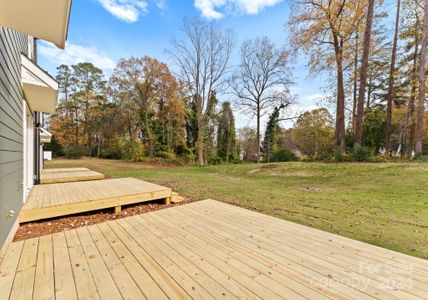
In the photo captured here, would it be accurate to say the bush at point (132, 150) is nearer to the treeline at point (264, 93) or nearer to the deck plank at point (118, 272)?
the treeline at point (264, 93)

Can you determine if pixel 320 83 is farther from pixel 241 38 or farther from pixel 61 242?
A: pixel 61 242

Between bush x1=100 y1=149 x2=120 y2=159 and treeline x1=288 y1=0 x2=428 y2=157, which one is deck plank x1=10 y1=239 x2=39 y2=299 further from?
bush x1=100 y1=149 x2=120 y2=159

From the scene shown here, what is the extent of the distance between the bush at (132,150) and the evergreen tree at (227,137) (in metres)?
8.66

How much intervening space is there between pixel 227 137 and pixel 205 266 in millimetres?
22049

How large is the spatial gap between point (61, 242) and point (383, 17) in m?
17.0

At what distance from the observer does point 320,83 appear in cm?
1454

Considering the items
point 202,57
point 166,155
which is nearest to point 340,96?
point 202,57

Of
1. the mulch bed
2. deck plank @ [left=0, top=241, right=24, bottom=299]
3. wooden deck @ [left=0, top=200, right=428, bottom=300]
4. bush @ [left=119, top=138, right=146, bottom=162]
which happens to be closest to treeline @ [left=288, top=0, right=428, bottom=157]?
wooden deck @ [left=0, top=200, right=428, bottom=300]

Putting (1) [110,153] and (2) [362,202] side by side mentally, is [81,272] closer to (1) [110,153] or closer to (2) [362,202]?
(2) [362,202]

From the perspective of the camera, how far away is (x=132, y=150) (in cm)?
1892

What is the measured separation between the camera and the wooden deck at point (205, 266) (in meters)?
1.62

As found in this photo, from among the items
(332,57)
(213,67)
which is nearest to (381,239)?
(332,57)

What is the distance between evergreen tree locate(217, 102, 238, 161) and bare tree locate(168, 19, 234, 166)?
6.43m

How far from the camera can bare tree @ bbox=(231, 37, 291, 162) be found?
681 inches
